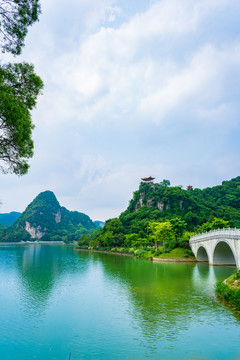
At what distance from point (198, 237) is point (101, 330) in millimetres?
29251

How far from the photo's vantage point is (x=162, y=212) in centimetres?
8275

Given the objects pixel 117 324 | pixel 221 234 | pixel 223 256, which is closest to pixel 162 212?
pixel 223 256

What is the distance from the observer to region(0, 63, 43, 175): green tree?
29.7 feet

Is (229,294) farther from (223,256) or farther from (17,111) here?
(223,256)

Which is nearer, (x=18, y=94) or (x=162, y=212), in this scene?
(x=18, y=94)

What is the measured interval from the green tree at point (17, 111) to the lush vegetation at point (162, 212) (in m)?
43.5

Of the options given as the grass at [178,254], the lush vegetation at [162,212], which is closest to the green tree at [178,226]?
the grass at [178,254]

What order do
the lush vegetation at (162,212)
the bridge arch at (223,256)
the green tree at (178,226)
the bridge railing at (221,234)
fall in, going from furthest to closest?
the lush vegetation at (162,212)
the green tree at (178,226)
the bridge arch at (223,256)
the bridge railing at (221,234)

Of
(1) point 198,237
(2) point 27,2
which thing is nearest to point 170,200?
(1) point 198,237

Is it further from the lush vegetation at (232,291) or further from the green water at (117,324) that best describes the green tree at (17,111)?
the lush vegetation at (232,291)

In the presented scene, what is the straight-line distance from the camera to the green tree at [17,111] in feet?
29.7

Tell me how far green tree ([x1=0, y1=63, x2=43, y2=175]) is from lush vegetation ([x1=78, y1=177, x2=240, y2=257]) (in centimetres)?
4347

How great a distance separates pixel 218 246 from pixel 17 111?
100.0 feet

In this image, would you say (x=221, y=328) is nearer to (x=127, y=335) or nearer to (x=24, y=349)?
(x=127, y=335)
